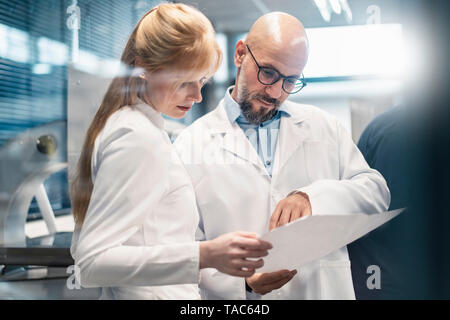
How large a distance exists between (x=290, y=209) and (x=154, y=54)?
→ 475 millimetres

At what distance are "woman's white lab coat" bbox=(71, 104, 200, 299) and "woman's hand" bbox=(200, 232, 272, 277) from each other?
0.03 metres

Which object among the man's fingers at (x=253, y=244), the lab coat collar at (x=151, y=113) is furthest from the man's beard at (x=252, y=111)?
the man's fingers at (x=253, y=244)

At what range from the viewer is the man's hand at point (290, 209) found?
3.38 feet

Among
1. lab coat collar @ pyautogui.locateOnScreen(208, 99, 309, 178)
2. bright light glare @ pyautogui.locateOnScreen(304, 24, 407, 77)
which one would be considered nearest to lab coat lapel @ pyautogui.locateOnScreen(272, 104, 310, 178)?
lab coat collar @ pyautogui.locateOnScreen(208, 99, 309, 178)

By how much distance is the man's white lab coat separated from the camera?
1060 mm

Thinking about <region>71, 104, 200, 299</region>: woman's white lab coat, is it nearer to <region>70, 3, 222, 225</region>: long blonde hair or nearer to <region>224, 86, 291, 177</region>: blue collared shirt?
<region>70, 3, 222, 225</region>: long blonde hair

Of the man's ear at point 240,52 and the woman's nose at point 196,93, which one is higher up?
the man's ear at point 240,52

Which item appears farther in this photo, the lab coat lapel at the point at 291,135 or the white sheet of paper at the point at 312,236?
the lab coat lapel at the point at 291,135

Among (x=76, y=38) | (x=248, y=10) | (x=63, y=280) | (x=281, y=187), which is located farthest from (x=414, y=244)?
(x=76, y=38)

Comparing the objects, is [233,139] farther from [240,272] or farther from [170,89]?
[240,272]

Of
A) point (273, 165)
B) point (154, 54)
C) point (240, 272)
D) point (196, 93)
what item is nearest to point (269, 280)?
point (240, 272)

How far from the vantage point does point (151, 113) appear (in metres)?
0.99

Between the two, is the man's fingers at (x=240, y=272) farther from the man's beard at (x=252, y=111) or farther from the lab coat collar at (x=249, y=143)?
the man's beard at (x=252, y=111)

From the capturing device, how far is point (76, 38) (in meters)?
1.21
